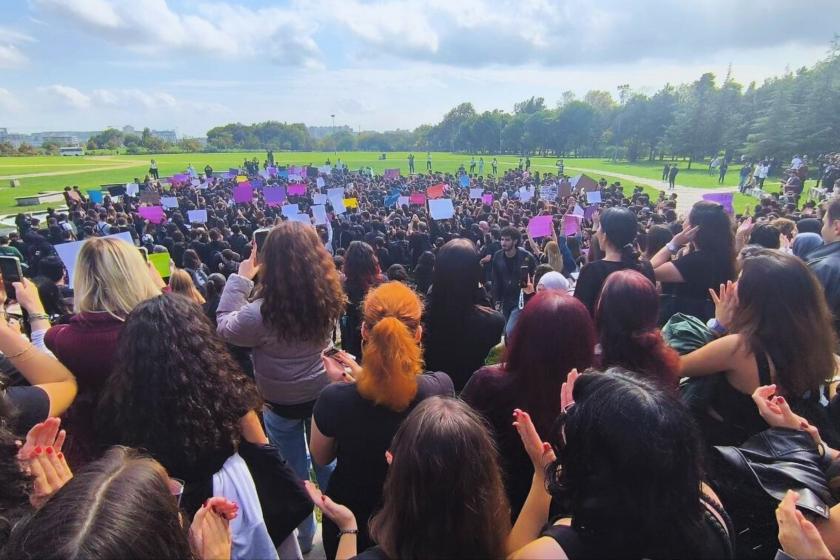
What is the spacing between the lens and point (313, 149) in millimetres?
124250

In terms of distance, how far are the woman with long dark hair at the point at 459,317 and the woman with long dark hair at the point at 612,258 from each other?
42.6 inches

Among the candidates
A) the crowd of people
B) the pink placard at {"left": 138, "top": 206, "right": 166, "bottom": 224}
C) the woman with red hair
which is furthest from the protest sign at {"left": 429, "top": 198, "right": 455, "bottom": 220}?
the woman with red hair

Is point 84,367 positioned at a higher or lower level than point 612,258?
lower

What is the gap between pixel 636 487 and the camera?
142cm

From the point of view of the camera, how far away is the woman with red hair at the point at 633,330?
2480mm

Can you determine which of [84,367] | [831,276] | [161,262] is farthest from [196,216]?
[831,276]

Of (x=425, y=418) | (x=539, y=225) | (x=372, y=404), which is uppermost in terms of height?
(x=425, y=418)

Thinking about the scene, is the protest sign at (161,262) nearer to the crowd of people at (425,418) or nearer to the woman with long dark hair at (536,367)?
the crowd of people at (425,418)

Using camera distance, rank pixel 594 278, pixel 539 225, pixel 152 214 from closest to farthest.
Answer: pixel 594 278, pixel 539 225, pixel 152 214

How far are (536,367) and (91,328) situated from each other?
90.5 inches

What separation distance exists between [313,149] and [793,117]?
10345 cm

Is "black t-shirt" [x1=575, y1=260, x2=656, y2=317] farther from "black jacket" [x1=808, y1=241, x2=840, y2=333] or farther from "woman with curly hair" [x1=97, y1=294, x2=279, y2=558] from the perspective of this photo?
"woman with curly hair" [x1=97, y1=294, x2=279, y2=558]

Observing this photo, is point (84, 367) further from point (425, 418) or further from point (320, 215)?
point (320, 215)

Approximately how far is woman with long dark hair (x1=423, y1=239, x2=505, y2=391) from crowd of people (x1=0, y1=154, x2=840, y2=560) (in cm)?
2
